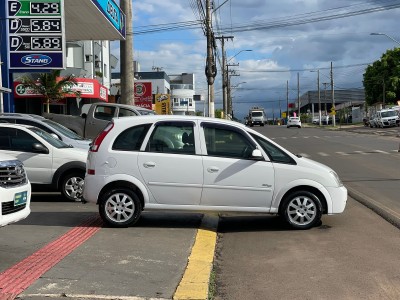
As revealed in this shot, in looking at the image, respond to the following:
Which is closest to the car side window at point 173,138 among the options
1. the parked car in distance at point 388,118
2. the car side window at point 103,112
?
the car side window at point 103,112

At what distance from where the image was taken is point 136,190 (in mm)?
7816

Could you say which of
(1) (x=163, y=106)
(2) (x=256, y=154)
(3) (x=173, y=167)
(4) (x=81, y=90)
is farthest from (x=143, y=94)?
(2) (x=256, y=154)

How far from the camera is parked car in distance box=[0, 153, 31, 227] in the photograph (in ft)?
19.2

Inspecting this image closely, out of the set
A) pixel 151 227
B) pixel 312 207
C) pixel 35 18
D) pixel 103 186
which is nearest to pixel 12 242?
pixel 103 186

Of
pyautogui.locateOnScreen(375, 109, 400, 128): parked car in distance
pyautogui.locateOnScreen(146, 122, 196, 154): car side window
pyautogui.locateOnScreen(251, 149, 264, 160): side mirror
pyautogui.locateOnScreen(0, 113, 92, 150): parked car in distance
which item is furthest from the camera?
pyautogui.locateOnScreen(375, 109, 400, 128): parked car in distance

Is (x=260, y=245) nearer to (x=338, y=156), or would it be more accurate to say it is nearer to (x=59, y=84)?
(x=338, y=156)

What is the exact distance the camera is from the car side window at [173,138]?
7801 mm

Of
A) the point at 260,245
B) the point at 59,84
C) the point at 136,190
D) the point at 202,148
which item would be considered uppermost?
the point at 59,84

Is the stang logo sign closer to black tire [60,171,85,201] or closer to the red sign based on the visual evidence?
black tire [60,171,85,201]

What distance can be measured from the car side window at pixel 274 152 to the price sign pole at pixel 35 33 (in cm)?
1217

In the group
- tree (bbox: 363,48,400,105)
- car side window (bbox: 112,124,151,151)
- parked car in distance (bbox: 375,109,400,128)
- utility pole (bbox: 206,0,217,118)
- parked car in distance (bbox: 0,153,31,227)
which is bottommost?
parked car in distance (bbox: 0,153,31,227)

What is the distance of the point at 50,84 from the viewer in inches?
1201

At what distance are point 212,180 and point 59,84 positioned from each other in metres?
24.9

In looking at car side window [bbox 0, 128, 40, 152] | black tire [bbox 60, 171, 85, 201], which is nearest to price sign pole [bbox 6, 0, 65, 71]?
car side window [bbox 0, 128, 40, 152]
